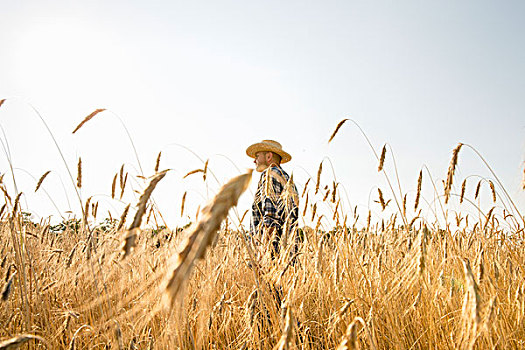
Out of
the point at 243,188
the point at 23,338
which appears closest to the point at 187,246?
the point at 243,188

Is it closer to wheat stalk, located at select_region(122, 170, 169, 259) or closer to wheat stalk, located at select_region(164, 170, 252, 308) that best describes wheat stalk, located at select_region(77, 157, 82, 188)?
wheat stalk, located at select_region(122, 170, 169, 259)

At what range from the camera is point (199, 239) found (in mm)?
497

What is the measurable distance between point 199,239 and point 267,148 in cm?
412

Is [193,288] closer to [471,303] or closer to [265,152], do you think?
[471,303]

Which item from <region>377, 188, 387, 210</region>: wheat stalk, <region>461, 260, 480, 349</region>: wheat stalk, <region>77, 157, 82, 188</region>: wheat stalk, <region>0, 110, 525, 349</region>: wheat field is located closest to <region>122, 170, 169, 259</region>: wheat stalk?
<region>0, 110, 525, 349</region>: wheat field

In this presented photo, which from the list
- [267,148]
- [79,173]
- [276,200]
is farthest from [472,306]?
[267,148]

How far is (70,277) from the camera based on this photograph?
236 cm

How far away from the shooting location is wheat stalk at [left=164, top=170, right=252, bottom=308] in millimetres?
473

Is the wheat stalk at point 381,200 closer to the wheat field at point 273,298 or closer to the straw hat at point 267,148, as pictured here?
the wheat field at point 273,298

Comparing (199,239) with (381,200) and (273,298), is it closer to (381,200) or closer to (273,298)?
(273,298)

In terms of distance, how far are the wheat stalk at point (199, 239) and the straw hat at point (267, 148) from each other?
13.1 ft

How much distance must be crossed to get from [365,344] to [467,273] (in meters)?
0.72

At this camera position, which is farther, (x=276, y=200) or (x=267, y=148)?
(x=267, y=148)

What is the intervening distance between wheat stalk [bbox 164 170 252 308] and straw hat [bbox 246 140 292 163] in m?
3.98
